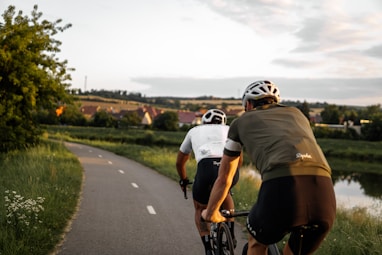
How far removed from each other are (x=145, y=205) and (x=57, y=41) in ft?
41.5

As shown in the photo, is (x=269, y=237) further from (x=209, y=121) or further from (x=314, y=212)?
(x=209, y=121)

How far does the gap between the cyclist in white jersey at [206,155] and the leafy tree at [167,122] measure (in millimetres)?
80946

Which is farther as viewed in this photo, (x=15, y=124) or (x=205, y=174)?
(x=15, y=124)

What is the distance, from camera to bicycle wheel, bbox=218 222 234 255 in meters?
A: 4.05

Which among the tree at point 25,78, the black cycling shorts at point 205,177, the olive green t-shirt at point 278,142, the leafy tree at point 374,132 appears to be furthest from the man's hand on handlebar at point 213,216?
the leafy tree at point 374,132

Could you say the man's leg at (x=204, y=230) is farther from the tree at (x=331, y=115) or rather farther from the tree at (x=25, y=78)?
the tree at (x=331, y=115)

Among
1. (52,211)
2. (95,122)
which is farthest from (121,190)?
(95,122)

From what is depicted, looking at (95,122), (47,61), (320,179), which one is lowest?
(95,122)

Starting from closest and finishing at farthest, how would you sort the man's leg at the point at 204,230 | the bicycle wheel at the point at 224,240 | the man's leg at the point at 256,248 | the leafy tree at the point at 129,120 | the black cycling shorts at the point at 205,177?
the man's leg at the point at 256,248
the bicycle wheel at the point at 224,240
the black cycling shorts at the point at 205,177
the man's leg at the point at 204,230
the leafy tree at the point at 129,120

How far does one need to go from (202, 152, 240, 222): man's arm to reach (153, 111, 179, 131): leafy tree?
82683mm

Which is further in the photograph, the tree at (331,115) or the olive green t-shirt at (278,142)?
the tree at (331,115)

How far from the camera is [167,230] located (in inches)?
288

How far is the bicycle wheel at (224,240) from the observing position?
4046 millimetres

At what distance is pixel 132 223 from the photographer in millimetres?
7840
